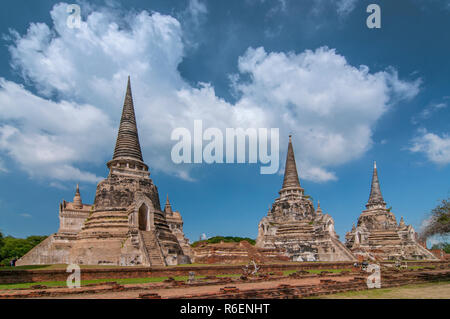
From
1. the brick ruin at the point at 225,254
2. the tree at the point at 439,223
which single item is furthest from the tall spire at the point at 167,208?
the tree at the point at 439,223

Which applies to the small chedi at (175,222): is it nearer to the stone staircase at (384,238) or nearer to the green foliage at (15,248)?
the green foliage at (15,248)

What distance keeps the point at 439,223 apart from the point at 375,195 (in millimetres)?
40422

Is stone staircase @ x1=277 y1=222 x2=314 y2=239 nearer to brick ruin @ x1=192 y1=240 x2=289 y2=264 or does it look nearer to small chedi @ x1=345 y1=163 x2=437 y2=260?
small chedi @ x1=345 y1=163 x2=437 y2=260

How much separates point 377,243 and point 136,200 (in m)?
38.3

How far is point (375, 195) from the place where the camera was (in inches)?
2146

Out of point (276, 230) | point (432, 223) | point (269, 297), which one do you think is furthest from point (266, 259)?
point (269, 297)

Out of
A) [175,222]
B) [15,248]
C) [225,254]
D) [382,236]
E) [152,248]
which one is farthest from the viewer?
[175,222]

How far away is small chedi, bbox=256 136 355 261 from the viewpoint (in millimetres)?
39000

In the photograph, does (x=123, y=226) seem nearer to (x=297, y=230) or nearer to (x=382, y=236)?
(x=297, y=230)

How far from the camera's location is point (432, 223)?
17.2 metres

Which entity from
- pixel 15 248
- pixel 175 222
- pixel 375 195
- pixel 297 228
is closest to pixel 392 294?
pixel 297 228

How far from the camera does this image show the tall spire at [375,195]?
5365cm

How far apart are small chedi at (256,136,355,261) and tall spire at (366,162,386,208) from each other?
12.6 metres
